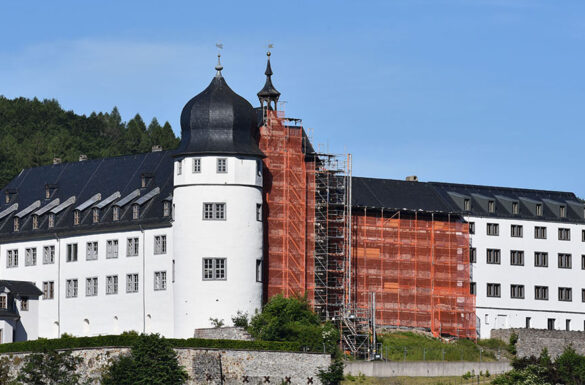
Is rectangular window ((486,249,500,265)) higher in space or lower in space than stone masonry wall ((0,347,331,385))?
higher

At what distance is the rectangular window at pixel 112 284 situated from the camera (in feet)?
334

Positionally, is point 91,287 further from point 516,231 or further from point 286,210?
point 516,231

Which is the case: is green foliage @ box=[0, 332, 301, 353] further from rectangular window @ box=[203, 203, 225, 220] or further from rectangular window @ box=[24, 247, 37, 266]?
rectangular window @ box=[24, 247, 37, 266]

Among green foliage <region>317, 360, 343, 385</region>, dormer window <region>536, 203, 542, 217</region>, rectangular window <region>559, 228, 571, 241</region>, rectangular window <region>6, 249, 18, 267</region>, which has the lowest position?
green foliage <region>317, 360, 343, 385</region>

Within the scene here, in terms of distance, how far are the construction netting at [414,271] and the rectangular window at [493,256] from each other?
8.78 feet

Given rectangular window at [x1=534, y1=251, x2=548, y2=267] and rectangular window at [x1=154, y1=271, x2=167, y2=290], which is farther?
rectangular window at [x1=534, y1=251, x2=548, y2=267]

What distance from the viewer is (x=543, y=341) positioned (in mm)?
107250

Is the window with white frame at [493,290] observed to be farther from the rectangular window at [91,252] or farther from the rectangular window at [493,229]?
the rectangular window at [91,252]

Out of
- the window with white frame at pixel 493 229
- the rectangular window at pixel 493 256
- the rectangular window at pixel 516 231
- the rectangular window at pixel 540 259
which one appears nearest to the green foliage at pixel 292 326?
the rectangular window at pixel 493 256

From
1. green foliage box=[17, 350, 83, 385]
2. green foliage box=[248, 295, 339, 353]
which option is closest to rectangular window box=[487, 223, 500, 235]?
green foliage box=[248, 295, 339, 353]

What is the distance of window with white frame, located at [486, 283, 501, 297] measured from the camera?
4444 inches

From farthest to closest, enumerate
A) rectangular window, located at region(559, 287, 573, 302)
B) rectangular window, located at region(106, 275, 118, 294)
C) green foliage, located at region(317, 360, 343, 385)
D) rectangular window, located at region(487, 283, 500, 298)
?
rectangular window, located at region(559, 287, 573, 302) < rectangular window, located at region(487, 283, 500, 298) < rectangular window, located at region(106, 275, 118, 294) < green foliage, located at region(317, 360, 343, 385)

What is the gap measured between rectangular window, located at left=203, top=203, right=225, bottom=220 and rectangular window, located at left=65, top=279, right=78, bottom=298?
12907 millimetres

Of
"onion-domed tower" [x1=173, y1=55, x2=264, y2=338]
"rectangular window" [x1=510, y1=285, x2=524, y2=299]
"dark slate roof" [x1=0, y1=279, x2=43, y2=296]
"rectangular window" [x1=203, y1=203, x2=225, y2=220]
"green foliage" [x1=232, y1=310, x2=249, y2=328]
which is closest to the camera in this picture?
"green foliage" [x1=232, y1=310, x2=249, y2=328]
